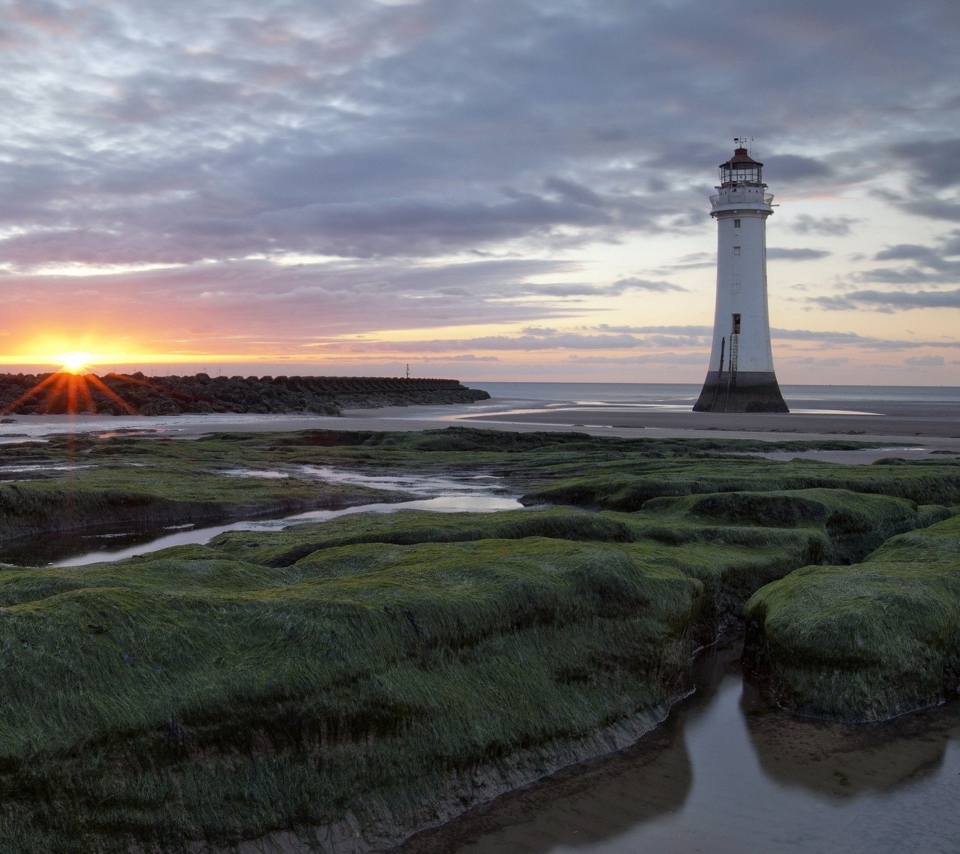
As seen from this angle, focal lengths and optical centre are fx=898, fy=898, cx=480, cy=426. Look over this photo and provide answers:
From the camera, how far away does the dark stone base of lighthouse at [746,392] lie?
49.6 meters

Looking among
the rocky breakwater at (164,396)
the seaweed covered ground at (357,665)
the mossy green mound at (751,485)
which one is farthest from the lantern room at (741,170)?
the seaweed covered ground at (357,665)

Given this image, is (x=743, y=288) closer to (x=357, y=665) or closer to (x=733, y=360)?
(x=733, y=360)

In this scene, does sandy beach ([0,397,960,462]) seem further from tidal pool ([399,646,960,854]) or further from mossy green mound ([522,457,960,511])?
tidal pool ([399,646,960,854])

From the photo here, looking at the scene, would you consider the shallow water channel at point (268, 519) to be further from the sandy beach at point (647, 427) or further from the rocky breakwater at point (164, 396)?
the rocky breakwater at point (164, 396)

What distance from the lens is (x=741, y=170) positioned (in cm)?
4981

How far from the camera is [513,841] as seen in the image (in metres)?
5.26

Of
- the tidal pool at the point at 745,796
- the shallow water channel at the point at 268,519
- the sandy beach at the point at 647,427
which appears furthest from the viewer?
the sandy beach at the point at 647,427

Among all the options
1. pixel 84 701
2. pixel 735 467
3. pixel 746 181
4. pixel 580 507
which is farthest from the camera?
pixel 746 181

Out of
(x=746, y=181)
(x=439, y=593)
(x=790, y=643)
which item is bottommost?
(x=790, y=643)

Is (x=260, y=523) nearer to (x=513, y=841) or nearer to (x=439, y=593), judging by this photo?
(x=439, y=593)

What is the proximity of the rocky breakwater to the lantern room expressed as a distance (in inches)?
1044

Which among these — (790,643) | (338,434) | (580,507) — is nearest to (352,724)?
(790,643)

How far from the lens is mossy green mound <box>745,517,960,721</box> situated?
7.22 m

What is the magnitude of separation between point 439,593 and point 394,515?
23.5ft
